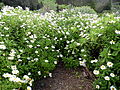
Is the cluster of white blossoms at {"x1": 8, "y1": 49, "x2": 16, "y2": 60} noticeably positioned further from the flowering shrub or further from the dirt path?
the dirt path

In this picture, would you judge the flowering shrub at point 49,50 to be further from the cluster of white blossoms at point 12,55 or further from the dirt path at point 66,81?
the dirt path at point 66,81

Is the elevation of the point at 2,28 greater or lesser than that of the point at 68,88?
greater

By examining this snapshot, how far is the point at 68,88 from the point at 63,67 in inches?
27.1

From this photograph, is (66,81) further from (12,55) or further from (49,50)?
(12,55)

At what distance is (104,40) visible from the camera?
9.78 ft

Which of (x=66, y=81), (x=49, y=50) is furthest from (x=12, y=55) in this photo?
(x=66, y=81)

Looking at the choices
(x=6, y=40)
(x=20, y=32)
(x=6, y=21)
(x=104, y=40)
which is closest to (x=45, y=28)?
(x=20, y=32)

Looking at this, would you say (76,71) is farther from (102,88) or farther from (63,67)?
(102,88)

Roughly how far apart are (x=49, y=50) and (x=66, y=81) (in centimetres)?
66

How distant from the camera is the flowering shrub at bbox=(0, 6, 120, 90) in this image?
2576 millimetres

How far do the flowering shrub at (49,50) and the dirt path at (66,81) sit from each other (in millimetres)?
136

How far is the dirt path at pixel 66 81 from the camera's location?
3115 mm

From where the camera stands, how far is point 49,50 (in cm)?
346

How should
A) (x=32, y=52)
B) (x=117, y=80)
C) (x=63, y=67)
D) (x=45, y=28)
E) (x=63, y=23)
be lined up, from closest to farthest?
1. (x=117, y=80)
2. (x=32, y=52)
3. (x=63, y=67)
4. (x=45, y=28)
5. (x=63, y=23)
